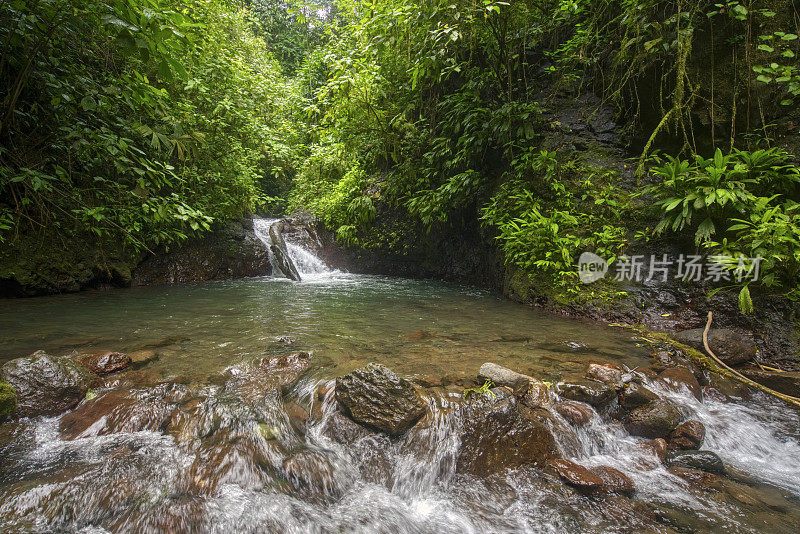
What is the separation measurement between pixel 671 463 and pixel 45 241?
10.3 metres

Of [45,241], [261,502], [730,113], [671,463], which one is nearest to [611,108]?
[730,113]

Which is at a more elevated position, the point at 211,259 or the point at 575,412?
the point at 211,259

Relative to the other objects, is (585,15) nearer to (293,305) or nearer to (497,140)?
(497,140)

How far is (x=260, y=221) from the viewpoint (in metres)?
14.8

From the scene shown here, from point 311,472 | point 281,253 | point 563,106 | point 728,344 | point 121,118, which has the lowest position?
point 311,472

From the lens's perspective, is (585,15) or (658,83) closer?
(658,83)

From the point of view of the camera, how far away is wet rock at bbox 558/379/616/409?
3143mm

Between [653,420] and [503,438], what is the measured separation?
1361mm

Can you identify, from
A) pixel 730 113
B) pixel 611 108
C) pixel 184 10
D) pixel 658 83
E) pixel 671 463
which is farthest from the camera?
pixel 184 10

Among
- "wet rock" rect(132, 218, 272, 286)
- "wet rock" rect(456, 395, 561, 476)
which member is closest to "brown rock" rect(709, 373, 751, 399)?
"wet rock" rect(456, 395, 561, 476)

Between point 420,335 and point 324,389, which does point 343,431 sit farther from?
point 420,335

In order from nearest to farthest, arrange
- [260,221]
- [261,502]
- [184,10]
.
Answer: [261,502] < [184,10] < [260,221]

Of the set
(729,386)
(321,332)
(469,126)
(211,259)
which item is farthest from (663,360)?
(211,259)

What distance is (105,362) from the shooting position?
11.1 ft
